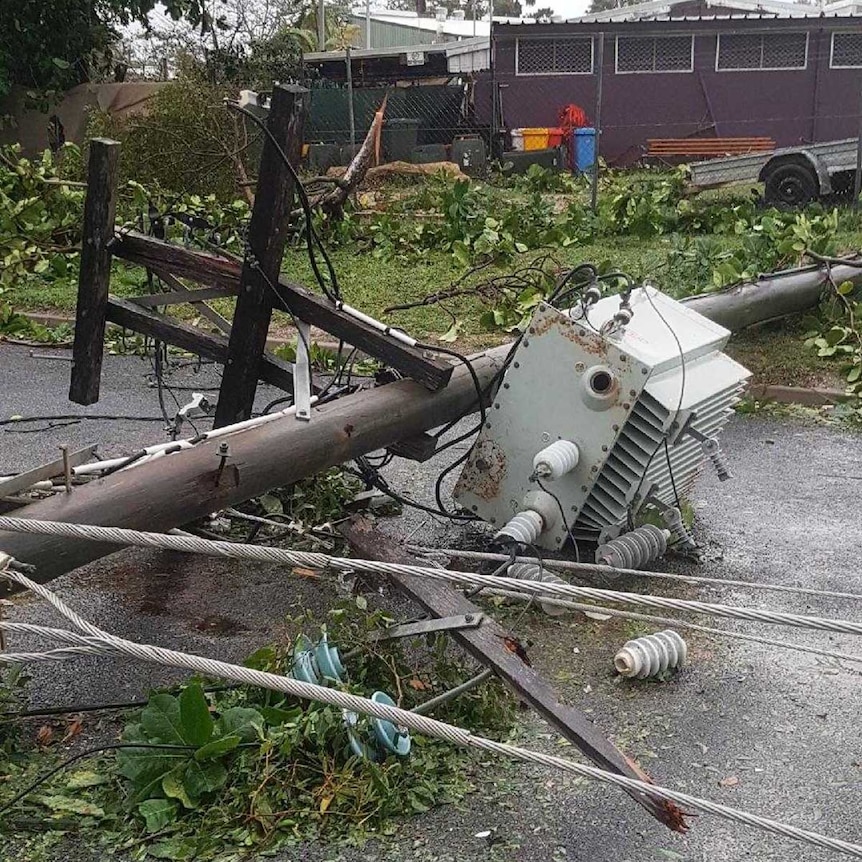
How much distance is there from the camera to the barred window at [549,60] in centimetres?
2417

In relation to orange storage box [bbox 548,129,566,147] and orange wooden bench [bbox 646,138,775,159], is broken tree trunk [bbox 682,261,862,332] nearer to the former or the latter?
orange wooden bench [bbox 646,138,775,159]

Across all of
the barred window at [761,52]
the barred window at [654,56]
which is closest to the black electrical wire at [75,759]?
the barred window at [761,52]

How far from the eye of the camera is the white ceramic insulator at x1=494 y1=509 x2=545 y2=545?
15.2 feet

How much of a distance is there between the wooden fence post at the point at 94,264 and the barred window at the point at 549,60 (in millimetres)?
20529

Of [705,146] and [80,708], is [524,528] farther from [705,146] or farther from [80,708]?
[705,146]

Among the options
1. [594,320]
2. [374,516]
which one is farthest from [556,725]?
[374,516]

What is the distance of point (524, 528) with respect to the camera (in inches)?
185

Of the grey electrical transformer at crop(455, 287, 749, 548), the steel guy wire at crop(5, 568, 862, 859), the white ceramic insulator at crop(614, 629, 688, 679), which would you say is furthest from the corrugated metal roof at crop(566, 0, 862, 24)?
the steel guy wire at crop(5, 568, 862, 859)

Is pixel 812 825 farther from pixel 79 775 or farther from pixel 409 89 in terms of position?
pixel 409 89

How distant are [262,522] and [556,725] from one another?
2.41m

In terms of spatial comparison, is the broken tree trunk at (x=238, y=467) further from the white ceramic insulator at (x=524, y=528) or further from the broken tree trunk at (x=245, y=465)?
the white ceramic insulator at (x=524, y=528)

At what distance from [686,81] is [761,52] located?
1.55 meters

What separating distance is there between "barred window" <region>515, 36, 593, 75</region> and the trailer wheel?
9.92 m

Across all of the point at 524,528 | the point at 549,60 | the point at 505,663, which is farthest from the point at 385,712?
the point at 549,60
